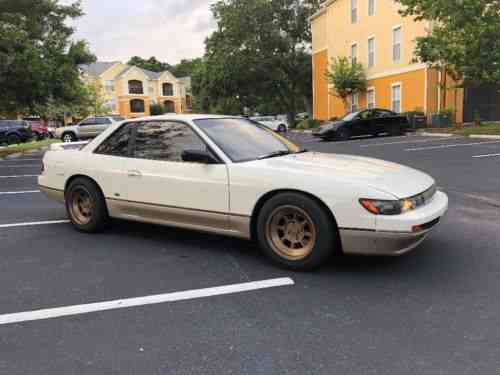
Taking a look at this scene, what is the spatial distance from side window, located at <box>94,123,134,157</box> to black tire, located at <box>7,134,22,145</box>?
23.9m

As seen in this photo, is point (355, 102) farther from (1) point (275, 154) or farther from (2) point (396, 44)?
(1) point (275, 154)

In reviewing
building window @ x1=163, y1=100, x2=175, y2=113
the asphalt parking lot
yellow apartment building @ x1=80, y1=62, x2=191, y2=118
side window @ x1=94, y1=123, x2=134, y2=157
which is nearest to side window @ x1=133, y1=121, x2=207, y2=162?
side window @ x1=94, y1=123, x2=134, y2=157

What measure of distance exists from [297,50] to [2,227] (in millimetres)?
40138

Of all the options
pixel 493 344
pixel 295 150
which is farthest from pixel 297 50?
pixel 493 344

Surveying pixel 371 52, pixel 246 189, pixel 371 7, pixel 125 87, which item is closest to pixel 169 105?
pixel 125 87

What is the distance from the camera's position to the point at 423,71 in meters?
23.5

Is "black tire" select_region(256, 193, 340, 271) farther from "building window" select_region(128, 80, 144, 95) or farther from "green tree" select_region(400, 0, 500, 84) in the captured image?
"building window" select_region(128, 80, 144, 95)

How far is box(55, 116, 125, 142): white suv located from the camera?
2777cm

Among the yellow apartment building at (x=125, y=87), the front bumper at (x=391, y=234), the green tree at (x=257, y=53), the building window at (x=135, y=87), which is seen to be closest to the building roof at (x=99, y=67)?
the yellow apartment building at (x=125, y=87)

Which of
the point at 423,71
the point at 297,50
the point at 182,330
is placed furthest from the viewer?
the point at 297,50

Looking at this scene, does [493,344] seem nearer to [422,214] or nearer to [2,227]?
[422,214]

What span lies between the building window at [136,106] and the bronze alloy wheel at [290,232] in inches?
2967

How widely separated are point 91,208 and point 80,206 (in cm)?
30

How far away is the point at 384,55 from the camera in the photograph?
26.8m
